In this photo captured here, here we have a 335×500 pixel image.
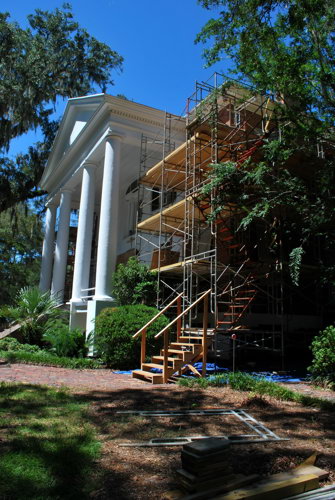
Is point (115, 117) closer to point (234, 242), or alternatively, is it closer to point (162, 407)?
point (234, 242)

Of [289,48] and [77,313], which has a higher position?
[289,48]

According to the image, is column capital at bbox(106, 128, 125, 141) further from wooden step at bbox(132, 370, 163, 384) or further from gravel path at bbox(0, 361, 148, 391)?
wooden step at bbox(132, 370, 163, 384)

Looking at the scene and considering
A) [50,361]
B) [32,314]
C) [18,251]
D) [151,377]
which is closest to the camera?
[151,377]

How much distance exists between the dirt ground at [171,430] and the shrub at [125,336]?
8.75 feet

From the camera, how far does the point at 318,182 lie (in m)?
10.4

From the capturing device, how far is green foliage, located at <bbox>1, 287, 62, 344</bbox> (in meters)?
14.8

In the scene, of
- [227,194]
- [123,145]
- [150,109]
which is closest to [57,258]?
[123,145]

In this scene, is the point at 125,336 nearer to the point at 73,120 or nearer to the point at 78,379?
the point at 78,379

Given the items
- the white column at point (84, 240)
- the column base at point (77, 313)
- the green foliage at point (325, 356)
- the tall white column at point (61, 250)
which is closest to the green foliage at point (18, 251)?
the tall white column at point (61, 250)

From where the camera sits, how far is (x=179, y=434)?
4.58 metres

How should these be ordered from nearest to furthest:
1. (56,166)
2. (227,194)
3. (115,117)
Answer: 1. (227,194)
2. (115,117)
3. (56,166)

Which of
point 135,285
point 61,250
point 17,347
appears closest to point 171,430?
point 135,285

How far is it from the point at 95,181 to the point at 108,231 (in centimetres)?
538

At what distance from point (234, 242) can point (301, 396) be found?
25.0ft
